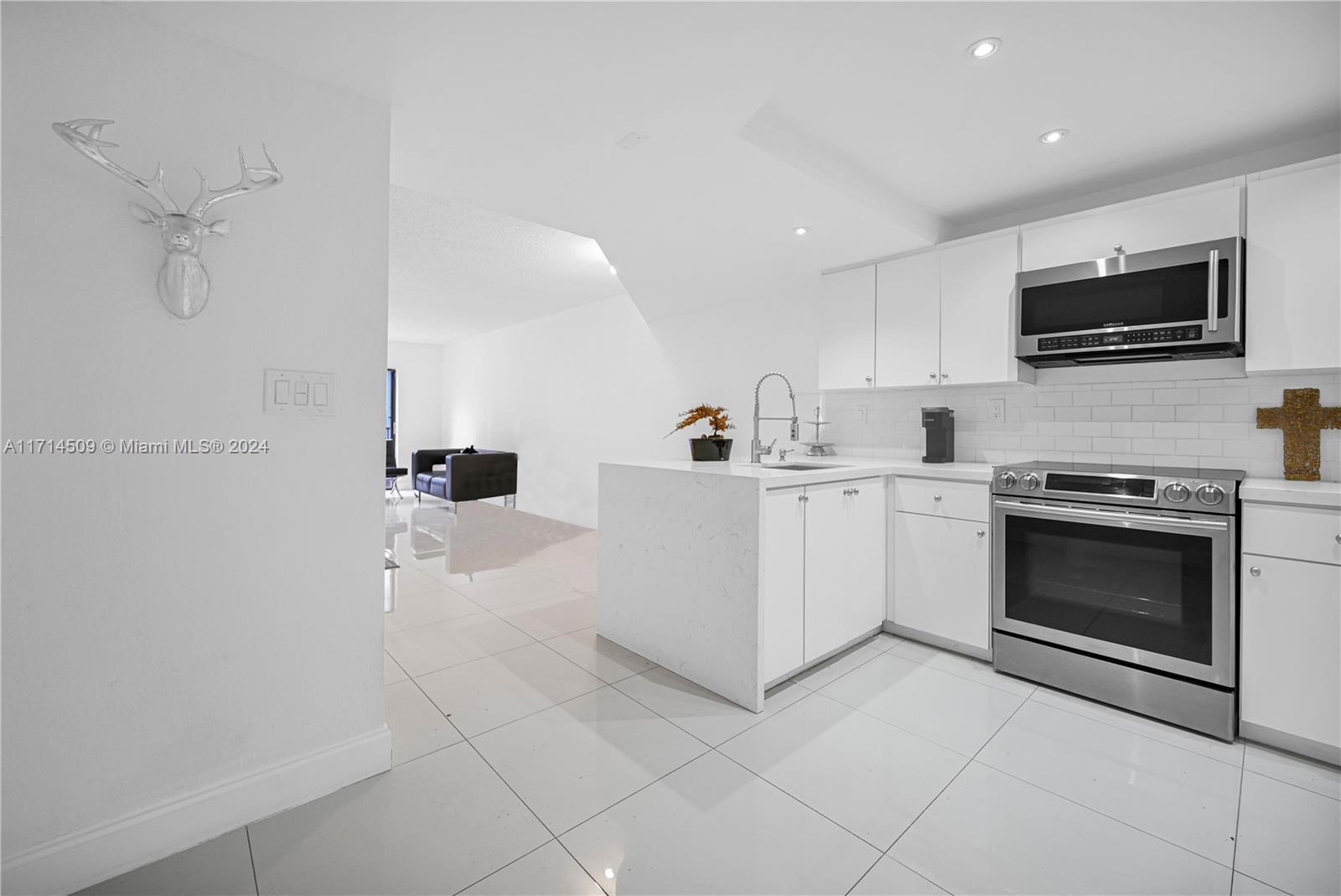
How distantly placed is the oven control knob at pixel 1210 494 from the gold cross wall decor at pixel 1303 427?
0.60 metres

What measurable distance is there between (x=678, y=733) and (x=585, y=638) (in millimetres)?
1006

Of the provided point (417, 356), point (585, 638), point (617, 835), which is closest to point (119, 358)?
point (617, 835)

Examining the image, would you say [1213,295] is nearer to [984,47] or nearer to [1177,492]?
[1177,492]

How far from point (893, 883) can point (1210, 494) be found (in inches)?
69.4

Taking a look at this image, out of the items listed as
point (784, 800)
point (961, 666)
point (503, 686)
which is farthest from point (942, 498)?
point (503, 686)

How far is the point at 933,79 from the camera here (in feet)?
6.44

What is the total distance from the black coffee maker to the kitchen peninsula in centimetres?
19

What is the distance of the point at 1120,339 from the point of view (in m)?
2.42

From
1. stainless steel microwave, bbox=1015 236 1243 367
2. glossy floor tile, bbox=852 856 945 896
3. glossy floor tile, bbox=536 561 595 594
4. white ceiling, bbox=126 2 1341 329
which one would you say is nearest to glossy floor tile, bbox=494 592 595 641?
glossy floor tile, bbox=536 561 595 594

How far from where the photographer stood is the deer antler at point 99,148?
50.0 inches

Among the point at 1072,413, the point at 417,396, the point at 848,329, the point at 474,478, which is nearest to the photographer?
the point at 1072,413

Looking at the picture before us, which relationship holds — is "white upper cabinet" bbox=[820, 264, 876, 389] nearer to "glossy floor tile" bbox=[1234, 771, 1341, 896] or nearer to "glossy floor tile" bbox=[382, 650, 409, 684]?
"glossy floor tile" bbox=[1234, 771, 1341, 896]

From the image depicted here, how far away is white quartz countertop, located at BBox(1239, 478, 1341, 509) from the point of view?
1829 millimetres

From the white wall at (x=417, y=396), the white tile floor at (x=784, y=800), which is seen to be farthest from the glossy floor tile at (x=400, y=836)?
the white wall at (x=417, y=396)
